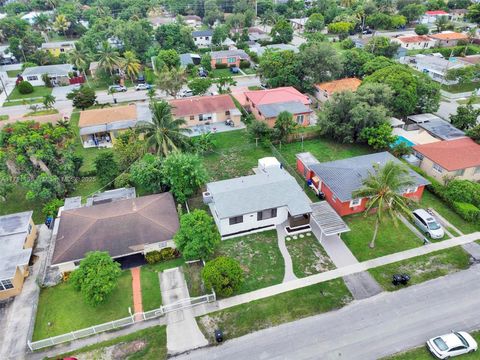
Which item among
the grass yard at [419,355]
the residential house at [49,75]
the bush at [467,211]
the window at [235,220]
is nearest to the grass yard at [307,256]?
the window at [235,220]

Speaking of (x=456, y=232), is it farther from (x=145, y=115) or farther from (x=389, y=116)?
(x=145, y=115)

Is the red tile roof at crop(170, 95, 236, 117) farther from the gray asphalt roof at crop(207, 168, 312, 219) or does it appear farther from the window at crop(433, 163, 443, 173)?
the window at crop(433, 163, 443, 173)

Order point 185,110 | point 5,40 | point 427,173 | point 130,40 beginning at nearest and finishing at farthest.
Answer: point 427,173
point 185,110
point 130,40
point 5,40

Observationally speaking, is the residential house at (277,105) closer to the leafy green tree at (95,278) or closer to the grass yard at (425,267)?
the grass yard at (425,267)

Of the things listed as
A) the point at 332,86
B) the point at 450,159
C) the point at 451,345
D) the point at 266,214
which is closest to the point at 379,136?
the point at 450,159

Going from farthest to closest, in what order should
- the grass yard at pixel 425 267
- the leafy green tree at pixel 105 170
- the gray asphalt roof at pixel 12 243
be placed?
the leafy green tree at pixel 105 170 → the grass yard at pixel 425 267 → the gray asphalt roof at pixel 12 243

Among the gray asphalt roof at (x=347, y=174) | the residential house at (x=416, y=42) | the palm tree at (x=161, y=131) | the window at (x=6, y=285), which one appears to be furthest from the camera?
the residential house at (x=416, y=42)

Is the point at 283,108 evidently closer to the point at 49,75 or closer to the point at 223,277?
the point at 223,277

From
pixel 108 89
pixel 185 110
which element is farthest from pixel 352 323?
pixel 108 89
